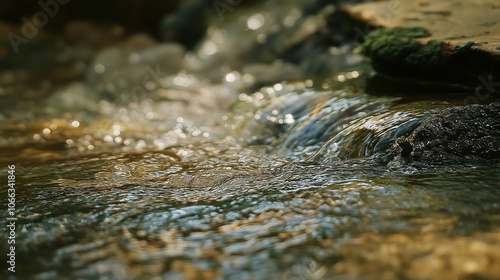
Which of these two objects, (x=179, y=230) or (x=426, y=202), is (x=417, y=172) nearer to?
(x=426, y=202)

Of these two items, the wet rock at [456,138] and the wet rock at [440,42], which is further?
the wet rock at [440,42]

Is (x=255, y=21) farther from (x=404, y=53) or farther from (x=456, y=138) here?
(x=456, y=138)

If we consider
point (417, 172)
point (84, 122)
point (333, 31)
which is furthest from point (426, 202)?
point (333, 31)

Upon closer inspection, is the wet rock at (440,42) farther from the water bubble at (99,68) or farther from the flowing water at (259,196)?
the water bubble at (99,68)

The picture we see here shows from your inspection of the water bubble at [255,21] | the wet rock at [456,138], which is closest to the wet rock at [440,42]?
the wet rock at [456,138]

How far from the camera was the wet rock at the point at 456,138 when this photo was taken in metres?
2.62

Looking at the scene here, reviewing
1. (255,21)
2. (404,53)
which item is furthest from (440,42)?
(255,21)

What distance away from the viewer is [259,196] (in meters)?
2.33

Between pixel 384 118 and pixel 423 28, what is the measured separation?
164 cm

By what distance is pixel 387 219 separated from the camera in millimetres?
1868

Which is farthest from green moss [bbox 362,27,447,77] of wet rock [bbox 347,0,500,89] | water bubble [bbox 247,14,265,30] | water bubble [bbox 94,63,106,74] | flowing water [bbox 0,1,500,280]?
water bubble [bbox 94,63,106,74]

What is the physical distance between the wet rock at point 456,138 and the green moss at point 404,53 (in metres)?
1.13

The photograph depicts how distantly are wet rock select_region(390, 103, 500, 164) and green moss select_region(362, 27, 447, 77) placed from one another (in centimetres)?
113

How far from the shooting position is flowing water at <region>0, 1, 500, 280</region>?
1.64 m
